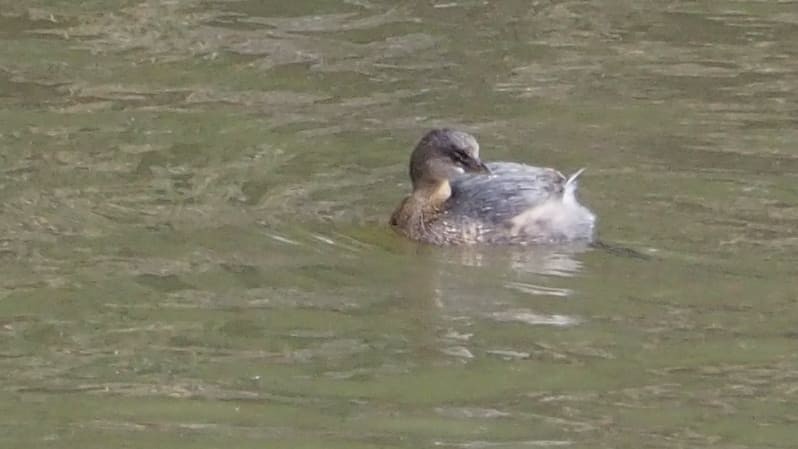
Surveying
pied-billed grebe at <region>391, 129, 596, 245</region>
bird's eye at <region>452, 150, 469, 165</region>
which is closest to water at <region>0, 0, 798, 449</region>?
pied-billed grebe at <region>391, 129, 596, 245</region>

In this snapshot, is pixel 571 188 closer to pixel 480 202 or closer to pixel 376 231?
pixel 480 202

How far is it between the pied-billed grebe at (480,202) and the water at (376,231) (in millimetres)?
126

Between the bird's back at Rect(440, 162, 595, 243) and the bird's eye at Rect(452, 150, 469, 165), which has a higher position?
the bird's eye at Rect(452, 150, 469, 165)

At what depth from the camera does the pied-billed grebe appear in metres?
9.60

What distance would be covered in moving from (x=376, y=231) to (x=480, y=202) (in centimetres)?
52

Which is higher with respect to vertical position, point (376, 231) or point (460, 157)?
point (460, 157)

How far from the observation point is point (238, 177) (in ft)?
34.6

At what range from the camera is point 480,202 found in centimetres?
975

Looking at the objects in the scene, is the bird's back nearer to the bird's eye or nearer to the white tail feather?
the white tail feather

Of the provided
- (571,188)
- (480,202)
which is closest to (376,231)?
(480,202)

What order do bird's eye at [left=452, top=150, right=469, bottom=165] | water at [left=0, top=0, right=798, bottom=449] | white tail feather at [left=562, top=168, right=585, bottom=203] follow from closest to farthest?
water at [left=0, top=0, right=798, bottom=449], white tail feather at [left=562, top=168, right=585, bottom=203], bird's eye at [left=452, top=150, right=469, bottom=165]

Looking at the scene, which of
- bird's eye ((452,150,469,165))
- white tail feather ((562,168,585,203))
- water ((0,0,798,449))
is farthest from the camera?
bird's eye ((452,150,469,165))

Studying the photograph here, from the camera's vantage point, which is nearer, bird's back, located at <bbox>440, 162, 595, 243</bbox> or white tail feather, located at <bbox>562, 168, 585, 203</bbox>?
bird's back, located at <bbox>440, 162, 595, 243</bbox>

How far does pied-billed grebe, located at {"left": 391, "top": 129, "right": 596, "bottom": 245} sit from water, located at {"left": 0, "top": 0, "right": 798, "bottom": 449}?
126 mm
